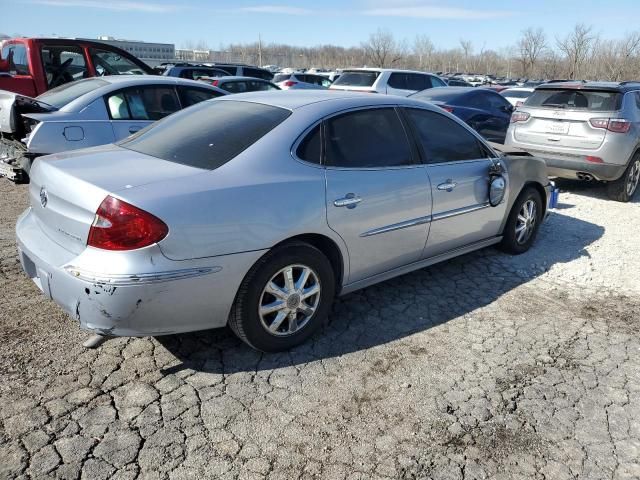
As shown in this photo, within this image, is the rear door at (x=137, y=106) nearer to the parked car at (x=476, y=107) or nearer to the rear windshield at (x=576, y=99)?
the rear windshield at (x=576, y=99)

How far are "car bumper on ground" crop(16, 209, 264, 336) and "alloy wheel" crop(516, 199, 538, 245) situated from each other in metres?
3.23

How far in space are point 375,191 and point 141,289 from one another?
168cm

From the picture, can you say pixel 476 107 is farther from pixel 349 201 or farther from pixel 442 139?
pixel 349 201

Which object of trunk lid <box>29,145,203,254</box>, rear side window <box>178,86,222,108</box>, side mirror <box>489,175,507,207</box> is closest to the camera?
trunk lid <box>29,145,203,254</box>

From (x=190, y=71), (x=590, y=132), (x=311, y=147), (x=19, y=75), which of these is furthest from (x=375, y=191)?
(x=190, y=71)

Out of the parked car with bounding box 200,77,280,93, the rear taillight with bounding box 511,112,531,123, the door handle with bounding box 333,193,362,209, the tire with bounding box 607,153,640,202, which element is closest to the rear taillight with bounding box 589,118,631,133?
the tire with bounding box 607,153,640,202

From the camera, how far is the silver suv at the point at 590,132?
7.00m

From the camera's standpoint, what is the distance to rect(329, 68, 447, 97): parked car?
43.0ft

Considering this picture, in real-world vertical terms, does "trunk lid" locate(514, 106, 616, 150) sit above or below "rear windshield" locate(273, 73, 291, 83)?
below

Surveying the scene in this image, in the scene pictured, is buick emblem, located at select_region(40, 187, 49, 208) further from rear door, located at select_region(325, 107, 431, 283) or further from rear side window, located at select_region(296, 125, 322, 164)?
rear door, located at select_region(325, 107, 431, 283)

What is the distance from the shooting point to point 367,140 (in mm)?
3623

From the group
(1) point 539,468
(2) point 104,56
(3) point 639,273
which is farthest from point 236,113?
(2) point 104,56

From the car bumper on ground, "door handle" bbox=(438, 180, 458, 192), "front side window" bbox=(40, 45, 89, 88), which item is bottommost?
the car bumper on ground

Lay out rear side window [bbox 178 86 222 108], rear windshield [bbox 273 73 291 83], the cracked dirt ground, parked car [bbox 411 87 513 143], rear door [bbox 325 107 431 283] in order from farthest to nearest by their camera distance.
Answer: rear windshield [bbox 273 73 291 83]
parked car [bbox 411 87 513 143]
rear side window [bbox 178 86 222 108]
rear door [bbox 325 107 431 283]
the cracked dirt ground
